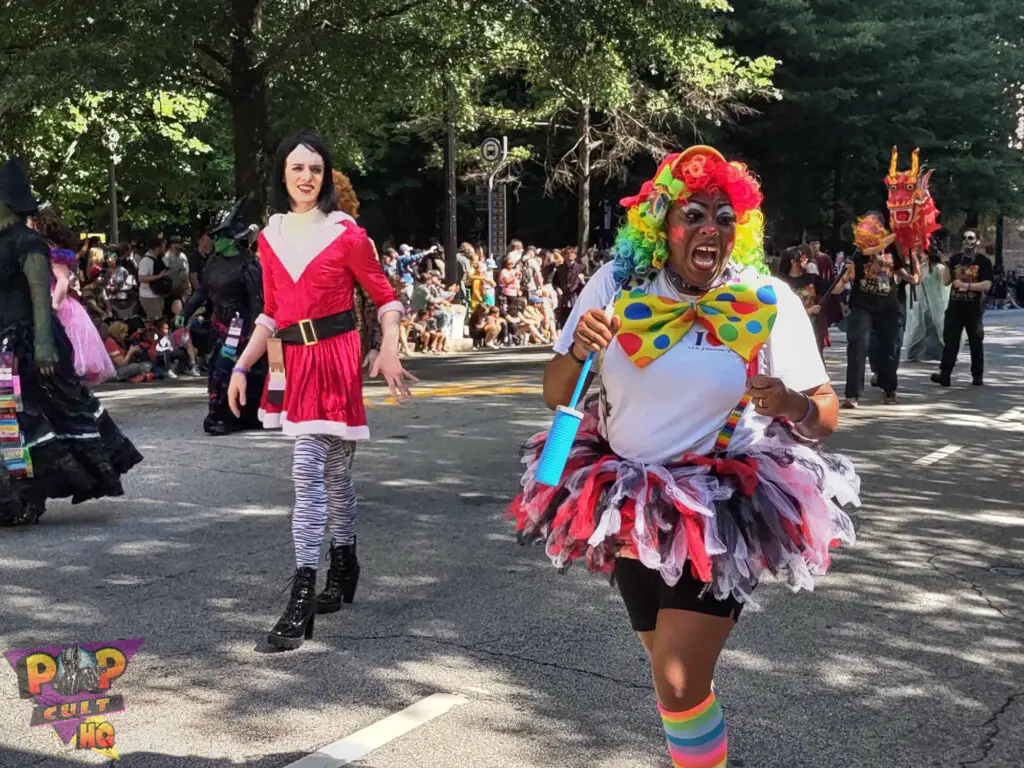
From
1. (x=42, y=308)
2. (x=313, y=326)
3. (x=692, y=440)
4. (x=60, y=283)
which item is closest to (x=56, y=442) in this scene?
(x=42, y=308)

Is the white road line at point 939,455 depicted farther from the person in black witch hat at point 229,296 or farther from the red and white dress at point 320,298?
the red and white dress at point 320,298

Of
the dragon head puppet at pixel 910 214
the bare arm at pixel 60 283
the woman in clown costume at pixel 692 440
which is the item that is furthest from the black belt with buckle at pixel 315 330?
the dragon head puppet at pixel 910 214

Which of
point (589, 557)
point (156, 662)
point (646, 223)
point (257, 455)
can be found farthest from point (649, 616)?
point (257, 455)

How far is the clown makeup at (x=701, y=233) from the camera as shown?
340cm

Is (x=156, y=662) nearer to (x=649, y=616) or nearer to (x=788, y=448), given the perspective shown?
(x=649, y=616)

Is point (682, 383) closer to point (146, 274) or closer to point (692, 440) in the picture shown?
point (692, 440)

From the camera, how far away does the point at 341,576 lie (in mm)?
5918

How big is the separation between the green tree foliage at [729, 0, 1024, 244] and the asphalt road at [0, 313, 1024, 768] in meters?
29.3

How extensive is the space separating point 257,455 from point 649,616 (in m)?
7.30

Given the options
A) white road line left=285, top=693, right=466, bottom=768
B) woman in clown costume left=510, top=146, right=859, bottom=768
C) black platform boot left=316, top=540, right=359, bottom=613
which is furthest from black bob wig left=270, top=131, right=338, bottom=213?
woman in clown costume left=510, top=146, right=859, bottom=768

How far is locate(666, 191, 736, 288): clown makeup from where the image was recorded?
3.40m

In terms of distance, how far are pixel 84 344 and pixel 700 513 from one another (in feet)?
18.7

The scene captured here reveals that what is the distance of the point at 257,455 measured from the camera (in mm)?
10305

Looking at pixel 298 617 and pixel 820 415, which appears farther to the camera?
pixel 298 617
